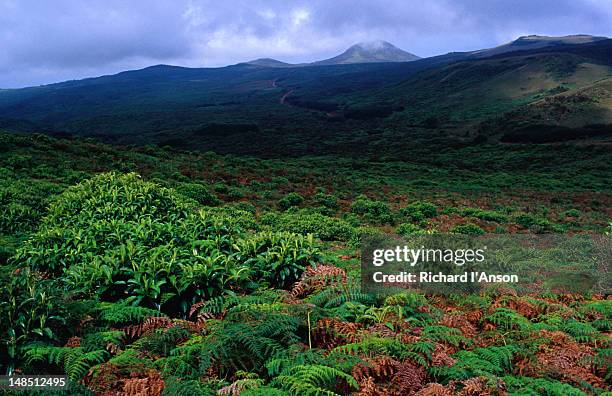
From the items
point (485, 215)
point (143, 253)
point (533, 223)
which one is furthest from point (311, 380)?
point (533, 223)

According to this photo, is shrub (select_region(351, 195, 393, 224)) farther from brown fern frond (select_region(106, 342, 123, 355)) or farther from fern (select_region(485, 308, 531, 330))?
brown fern frond (select_region(106, 342, 123, 355))

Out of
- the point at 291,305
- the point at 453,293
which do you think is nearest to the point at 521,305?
the point at 453,293

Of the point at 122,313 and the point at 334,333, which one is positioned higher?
the point at 122,313

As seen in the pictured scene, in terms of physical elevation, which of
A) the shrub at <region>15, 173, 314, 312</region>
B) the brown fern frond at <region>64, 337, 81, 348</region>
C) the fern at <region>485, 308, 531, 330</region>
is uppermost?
the shrub at <region>15, 173, 314, 312</region>

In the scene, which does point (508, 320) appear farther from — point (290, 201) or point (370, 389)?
point (290, 201)

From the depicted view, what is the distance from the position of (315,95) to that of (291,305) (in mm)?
148698

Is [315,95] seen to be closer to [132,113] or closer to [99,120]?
[132,113]

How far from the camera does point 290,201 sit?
68.3ft

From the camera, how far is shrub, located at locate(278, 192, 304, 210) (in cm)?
2017

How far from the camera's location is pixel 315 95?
148875 mm

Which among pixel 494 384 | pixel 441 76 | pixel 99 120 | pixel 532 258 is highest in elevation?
pixel 441 76

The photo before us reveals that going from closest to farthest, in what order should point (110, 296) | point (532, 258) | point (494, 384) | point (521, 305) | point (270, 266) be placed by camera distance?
point (494, 384)
point (110, 296)
point (521, 305)
point (270, 266)
point (532, 258)

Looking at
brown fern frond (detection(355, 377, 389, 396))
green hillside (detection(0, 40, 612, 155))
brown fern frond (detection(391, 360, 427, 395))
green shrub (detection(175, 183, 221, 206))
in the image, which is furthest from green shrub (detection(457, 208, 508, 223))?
green hillside (detection(0, 40, 612, 155))

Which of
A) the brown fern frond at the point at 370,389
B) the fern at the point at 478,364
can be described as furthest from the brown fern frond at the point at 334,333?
the fern at the point at 478,364
